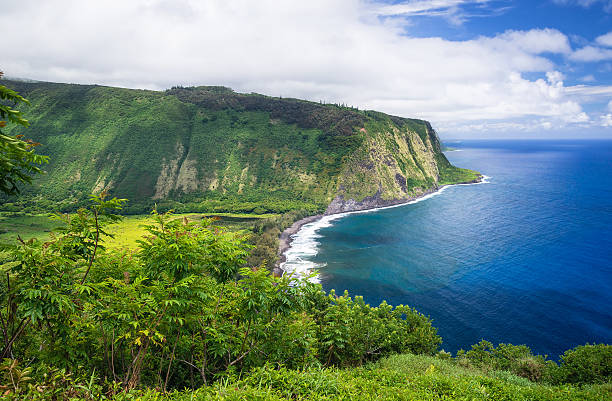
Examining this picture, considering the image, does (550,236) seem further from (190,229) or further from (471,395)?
(190,229)

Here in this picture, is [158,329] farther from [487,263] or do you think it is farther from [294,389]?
[487,263]

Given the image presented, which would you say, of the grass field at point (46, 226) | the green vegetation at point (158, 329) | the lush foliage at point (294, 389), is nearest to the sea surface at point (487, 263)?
the grass field at point (46, 226)

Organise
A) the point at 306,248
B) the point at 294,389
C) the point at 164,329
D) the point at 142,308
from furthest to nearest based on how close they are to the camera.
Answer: the point at 306,248
the point at 164,329
the point at 142,308
the point at 294,389

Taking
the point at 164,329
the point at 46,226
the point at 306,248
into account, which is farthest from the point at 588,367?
the point at 46,226

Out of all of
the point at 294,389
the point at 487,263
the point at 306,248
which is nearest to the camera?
the point at 294,389

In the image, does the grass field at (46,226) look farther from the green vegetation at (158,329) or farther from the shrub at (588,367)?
the green vegetation at (158,329)

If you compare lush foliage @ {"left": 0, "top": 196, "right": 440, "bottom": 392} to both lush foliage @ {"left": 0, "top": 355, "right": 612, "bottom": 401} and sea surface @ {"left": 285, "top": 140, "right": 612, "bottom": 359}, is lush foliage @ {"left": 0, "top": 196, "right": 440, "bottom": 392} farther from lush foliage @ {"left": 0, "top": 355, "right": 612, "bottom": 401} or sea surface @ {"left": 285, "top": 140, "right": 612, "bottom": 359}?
sea surface @ {"left": 285, "top": 140, "right": 612, "bottom": 359}

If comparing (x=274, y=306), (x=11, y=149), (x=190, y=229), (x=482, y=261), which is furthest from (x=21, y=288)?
(x=482, y=261)
